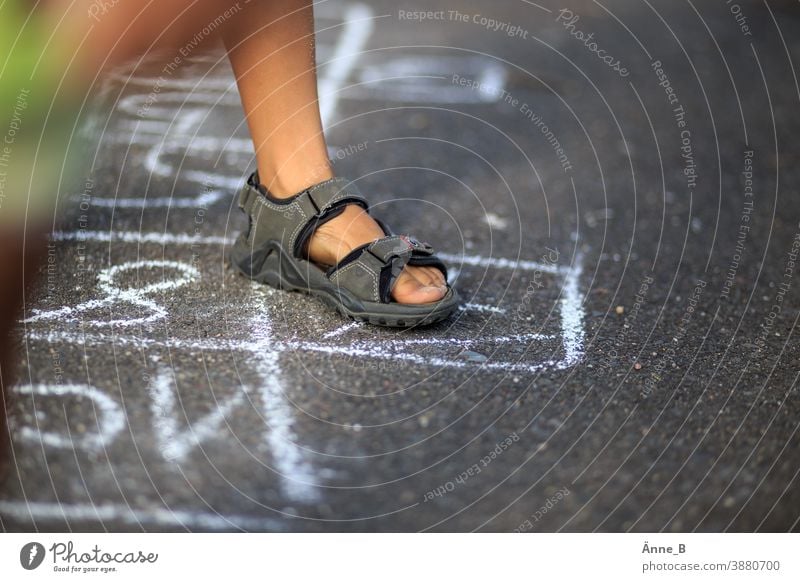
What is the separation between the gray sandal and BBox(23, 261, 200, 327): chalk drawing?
0.12m

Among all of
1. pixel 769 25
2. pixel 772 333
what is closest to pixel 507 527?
pixel 772 333

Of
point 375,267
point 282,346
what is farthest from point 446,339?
point 282,346

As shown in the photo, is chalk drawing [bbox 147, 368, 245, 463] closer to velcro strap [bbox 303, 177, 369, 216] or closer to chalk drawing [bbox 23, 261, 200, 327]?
chalk drawing [bbox 23, 261, 200, 327]

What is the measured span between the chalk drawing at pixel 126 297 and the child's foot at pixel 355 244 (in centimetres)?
28

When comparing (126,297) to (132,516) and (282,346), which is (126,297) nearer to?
(282,346)

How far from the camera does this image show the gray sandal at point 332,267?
4.92 ft

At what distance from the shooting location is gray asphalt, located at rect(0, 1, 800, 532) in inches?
46.9

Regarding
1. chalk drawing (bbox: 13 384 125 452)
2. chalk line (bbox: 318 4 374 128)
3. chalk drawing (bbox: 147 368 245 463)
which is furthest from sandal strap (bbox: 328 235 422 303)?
chalk line (bbox: 318 4 374 128)

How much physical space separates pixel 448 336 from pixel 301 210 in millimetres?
335

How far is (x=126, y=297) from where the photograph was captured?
1602 millimetres

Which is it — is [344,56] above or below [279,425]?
above

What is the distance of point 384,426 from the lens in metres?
1.30

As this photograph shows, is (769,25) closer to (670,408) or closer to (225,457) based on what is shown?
(670,408)
